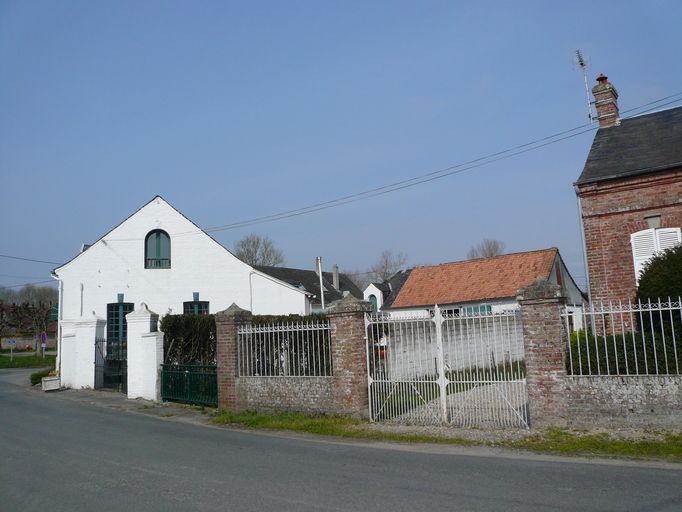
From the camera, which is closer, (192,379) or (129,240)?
(192,379)

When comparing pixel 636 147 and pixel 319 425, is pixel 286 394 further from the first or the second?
pixel 636 147

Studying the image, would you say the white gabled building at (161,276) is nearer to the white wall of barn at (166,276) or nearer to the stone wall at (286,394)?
the white wall of barn at (166,276)

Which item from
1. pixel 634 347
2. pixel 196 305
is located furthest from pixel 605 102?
pixel 196 305

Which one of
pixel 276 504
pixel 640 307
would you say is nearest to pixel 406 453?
pixel 276 504

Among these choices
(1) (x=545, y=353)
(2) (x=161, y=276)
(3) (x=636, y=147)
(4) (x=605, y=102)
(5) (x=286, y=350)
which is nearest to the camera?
(1) (x=545, y=353)

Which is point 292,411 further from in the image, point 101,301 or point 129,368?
point 101,301

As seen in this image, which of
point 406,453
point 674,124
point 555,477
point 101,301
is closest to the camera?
point 555,477

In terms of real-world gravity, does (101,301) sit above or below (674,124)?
below

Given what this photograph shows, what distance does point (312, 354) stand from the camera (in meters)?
13.3

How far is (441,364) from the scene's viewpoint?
1098 centimetres

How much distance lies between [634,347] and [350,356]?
17.4ft

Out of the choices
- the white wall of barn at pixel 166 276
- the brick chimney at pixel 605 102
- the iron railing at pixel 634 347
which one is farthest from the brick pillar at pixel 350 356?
the white wall of barn at pixel 166 276

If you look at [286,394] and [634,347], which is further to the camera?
[286,394]

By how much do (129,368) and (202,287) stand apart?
8490 millimetres
